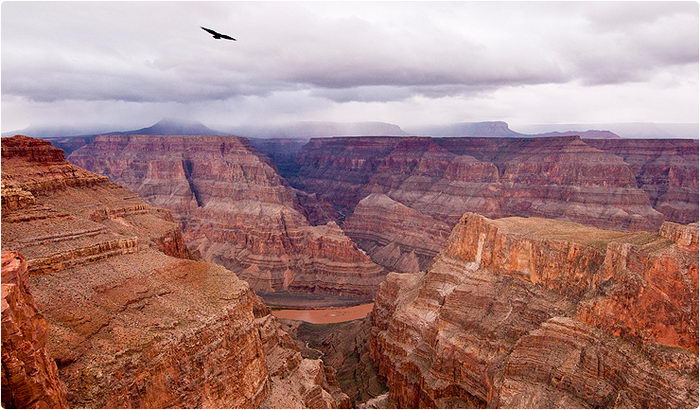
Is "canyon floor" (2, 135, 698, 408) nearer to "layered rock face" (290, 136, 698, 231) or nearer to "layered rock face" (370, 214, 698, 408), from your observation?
"layered rock face" (370, 214, 698, 408)

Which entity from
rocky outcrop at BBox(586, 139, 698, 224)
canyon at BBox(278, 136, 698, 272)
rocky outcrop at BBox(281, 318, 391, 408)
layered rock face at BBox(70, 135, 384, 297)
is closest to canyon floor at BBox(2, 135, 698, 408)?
rocky outcrop at BBox(281, 318, 391, 408)

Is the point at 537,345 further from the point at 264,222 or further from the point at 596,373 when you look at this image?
the point at 264,222

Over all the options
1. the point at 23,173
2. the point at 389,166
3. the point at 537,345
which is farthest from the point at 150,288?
the point at 389,166

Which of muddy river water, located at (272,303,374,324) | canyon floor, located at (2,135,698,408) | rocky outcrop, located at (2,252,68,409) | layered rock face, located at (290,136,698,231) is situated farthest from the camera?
layered rock face, located at (290,136,698,231)

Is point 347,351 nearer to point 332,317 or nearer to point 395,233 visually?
point 332,317

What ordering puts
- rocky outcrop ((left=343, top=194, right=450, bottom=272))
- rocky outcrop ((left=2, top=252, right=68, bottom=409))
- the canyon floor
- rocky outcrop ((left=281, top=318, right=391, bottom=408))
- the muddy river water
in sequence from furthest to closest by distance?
1. rocky outcrop ((left=343, top=194, right=450, bottom=272))
2. the muddy river water
3. rocky outcrop ((left=281, top=318, right=391, bottom=408))
4. the canyon floor
5. rocky outcrop ((left=2, top=252, right=68, bottom=409))
